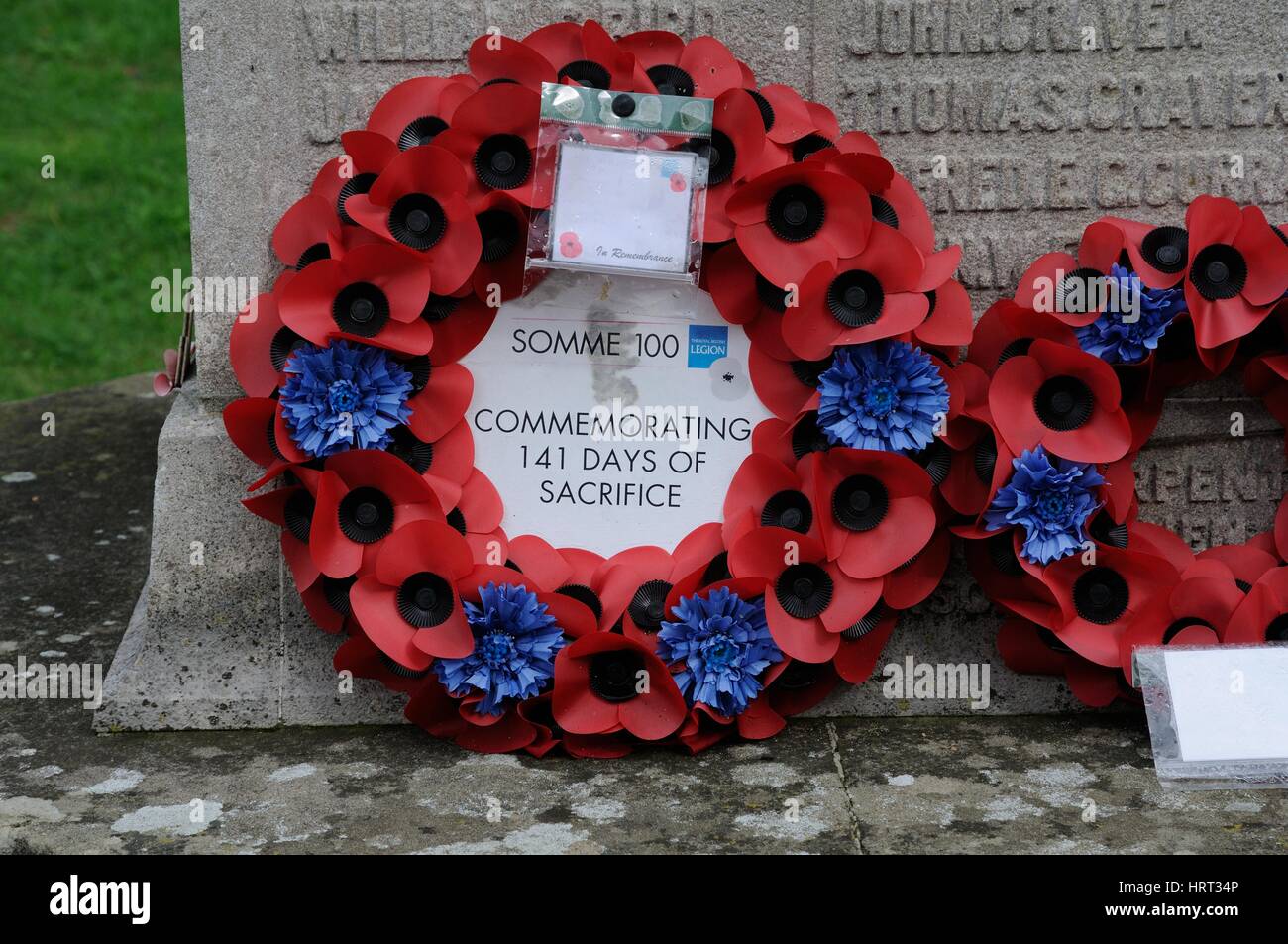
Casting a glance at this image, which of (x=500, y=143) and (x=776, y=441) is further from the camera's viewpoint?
(x=776, y=441)

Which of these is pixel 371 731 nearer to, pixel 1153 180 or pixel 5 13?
pixel 1153 180

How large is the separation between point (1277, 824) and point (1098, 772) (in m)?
0.39

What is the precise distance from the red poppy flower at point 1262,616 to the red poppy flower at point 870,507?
2.33 ft

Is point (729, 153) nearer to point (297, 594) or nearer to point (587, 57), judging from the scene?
point (587, 57)

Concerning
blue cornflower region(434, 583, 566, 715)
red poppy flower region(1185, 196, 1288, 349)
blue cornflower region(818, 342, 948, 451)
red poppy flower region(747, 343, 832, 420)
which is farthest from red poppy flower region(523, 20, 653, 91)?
red poppy flower region(1185, 196, 1288, 349)

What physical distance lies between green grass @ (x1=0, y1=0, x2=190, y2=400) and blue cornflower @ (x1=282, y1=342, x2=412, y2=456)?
14.0 ft

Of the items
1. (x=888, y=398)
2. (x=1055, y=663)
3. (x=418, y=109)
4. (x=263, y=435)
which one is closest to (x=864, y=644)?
(x=1055, y=663)

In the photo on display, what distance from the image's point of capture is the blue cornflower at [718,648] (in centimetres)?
332

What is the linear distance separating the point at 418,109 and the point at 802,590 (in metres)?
1.35

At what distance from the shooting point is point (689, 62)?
339 centimetres

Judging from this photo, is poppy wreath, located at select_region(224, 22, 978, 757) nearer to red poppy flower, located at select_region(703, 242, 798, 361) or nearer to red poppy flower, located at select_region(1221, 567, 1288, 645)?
red poppy flower, located at select_region(703, 242, 798, 361)

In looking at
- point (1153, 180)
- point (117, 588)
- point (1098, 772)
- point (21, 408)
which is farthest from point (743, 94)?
point (21, 408)

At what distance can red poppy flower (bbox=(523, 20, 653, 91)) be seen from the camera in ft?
10.9

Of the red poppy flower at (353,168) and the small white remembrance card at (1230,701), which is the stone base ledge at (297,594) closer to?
the small white remembrance card at (1230,701)
